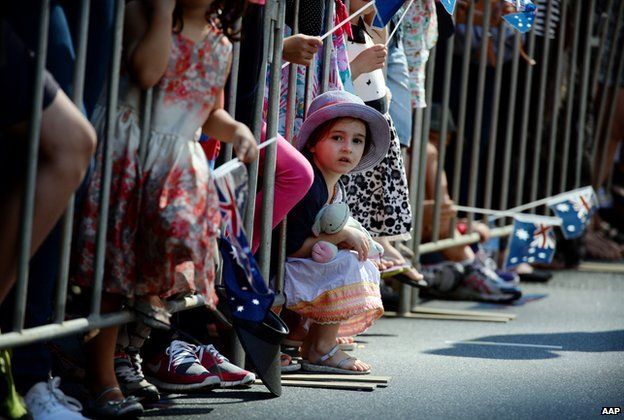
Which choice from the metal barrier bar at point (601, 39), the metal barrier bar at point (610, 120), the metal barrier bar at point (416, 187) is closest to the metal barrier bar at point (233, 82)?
the metal barrier bar at point (416, 187)

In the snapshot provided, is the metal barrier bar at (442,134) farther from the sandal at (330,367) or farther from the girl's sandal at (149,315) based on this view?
the girl's sandal at (149,315)

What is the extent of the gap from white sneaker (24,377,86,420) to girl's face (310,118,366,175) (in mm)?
1607

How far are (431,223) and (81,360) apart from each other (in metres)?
3.08

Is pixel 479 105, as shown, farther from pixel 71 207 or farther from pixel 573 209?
pixel 71 207

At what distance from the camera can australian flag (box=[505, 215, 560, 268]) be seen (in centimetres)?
687

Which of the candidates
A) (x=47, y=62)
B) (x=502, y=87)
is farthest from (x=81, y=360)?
(x=502, y=87)

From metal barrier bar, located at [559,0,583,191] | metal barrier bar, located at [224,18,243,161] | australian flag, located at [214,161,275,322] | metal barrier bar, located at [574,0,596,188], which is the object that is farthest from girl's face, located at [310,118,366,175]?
metal barrier bar, located at [574,0,596,188]

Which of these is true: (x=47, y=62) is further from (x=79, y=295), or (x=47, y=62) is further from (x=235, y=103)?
(x=235, y=103)

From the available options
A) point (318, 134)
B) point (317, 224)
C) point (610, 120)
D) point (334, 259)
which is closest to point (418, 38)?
point (318, 134)

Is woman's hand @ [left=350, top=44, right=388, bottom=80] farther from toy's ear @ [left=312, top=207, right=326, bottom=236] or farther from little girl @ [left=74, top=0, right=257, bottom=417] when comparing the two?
little girl @ [left=74, top=0, right=257, bottom=417]

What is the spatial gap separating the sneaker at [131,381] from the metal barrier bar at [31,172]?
727 mm

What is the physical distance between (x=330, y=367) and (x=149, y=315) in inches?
45.8

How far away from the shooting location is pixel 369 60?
4.87 m

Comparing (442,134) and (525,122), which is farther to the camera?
(525,122)
